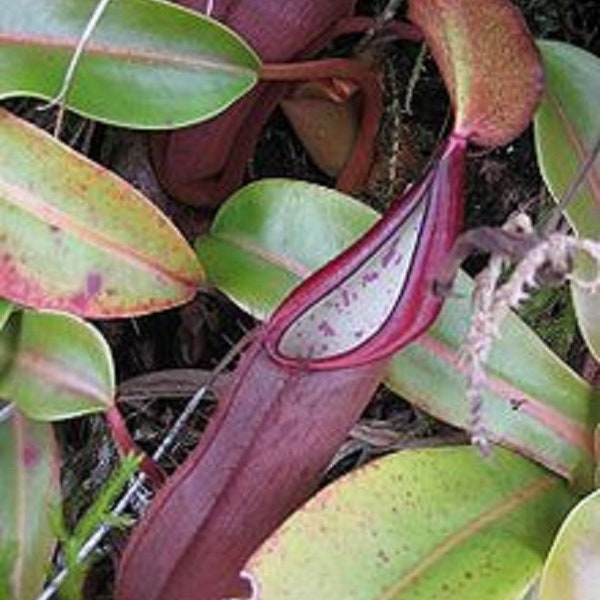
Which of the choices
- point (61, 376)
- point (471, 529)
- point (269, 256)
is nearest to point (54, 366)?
point (61, 376)

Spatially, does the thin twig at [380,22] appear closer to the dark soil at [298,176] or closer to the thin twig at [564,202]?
the dark soil at [298,176]

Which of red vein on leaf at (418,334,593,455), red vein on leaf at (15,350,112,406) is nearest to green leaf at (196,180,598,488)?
red vein on leaf at (418,334,593,455)

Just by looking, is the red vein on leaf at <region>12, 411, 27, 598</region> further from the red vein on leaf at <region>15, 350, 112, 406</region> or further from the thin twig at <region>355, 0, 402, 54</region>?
the thin twig at <region>355, 0, 402, 54</region>

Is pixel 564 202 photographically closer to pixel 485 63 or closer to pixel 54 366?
pixel 485 63

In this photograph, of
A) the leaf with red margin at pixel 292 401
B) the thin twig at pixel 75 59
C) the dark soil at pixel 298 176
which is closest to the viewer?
the leaf with red margin at pixel 292 401

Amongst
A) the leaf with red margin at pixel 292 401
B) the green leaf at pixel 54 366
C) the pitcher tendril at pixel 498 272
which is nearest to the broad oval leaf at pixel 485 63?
the leaf with red margin at pixel 292 401

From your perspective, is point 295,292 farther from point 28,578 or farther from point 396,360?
point 28,578

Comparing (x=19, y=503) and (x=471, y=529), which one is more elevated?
(x=471, y=529)
